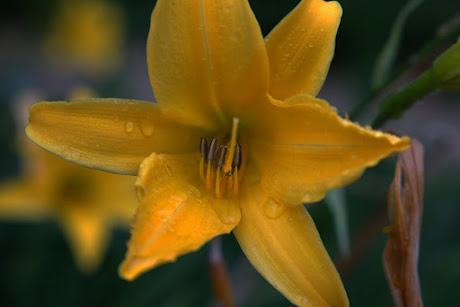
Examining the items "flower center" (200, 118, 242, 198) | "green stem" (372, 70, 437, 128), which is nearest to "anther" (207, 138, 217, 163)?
"flower center" (200, 118, 242, 198)

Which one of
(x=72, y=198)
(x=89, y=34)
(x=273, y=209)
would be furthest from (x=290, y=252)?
(x=89, y=34)

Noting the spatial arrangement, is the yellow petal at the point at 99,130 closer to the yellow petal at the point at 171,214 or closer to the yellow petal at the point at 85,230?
the yellow petal at the point at 171,214

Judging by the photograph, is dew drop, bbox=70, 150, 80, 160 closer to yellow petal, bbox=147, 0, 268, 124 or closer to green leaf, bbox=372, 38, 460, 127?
yellow petal, bbox=147, 0, 268, 124

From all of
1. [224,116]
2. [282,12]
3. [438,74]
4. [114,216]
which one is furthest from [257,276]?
[282,12]

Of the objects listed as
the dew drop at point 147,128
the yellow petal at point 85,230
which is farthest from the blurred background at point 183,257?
the dew drop at point 147,128

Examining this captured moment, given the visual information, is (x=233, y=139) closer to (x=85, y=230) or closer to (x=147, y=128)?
(x=147, y=128)

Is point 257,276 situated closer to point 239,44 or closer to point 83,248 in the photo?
point 83,248

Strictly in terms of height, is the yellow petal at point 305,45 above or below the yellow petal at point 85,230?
above
